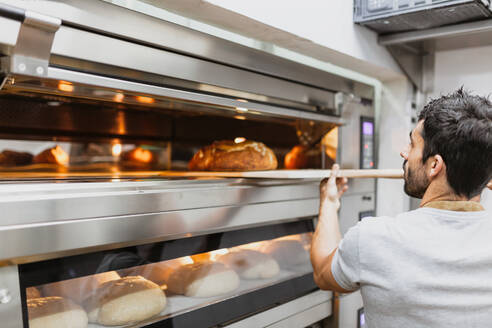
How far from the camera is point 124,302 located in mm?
893

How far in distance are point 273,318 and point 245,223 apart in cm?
31

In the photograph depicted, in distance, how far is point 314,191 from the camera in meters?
1.34

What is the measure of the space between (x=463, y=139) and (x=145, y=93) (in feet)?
2.18

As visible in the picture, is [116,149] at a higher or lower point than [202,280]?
higher

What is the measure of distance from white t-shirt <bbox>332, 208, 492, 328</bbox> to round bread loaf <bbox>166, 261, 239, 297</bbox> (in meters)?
0.42

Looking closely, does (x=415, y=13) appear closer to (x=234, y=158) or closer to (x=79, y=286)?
(x=234, y=158)

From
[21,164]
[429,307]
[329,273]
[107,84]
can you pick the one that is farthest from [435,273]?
[21,164]

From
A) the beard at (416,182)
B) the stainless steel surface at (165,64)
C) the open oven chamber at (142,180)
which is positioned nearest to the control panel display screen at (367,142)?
the open oven chamber at (142,180)

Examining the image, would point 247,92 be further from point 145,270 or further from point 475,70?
point 475,70

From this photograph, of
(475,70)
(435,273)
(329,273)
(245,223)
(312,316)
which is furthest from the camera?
(475,70)

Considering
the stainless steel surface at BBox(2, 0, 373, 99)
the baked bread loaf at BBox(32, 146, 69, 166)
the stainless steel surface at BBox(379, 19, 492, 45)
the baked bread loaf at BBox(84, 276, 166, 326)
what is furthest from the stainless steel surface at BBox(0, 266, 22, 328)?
the stainless steel surface at BBox(379, 19, 492, 45)

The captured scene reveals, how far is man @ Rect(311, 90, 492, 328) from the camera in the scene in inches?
29.7

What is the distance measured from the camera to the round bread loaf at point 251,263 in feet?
3.76

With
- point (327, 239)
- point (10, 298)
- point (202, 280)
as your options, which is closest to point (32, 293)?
point (10, 298)
